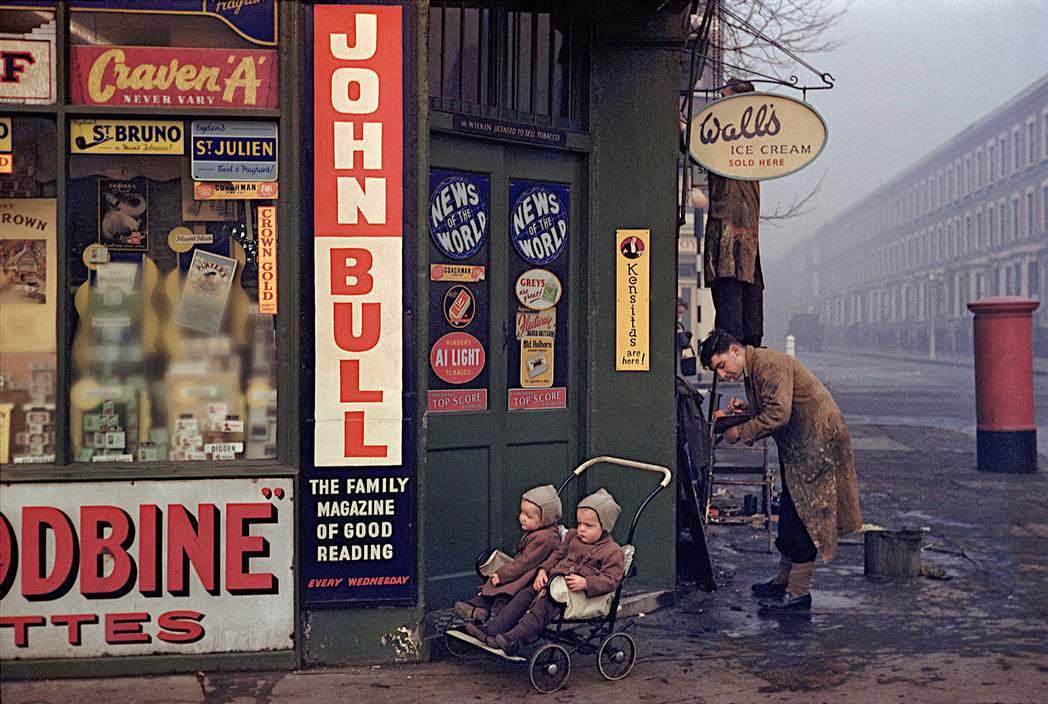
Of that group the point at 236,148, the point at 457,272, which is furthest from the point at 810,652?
the point at 236,148

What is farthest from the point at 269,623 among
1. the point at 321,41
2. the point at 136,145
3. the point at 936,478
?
the point at 936,478

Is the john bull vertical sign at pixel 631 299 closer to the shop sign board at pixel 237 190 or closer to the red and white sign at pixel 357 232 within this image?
the red and white sign at pixel 357 232

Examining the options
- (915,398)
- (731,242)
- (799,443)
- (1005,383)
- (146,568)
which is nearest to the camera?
(146,568)

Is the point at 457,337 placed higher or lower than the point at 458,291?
lower

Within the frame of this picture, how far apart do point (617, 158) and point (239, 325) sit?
2845 mm

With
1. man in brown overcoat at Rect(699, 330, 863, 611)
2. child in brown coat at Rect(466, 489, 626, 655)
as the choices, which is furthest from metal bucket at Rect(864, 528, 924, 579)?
child in brown coat at Rect(466, 489, 626, 655)

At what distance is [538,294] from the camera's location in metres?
7.96

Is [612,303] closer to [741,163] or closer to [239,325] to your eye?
[741,163]

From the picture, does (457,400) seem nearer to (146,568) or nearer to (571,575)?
(571,575)

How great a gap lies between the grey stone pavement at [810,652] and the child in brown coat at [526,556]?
1.21 ft

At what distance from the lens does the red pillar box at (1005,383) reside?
15414 mm

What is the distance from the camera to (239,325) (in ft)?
21.6

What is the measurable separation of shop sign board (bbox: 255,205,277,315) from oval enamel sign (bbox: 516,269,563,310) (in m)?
1.91

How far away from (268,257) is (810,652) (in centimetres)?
380
